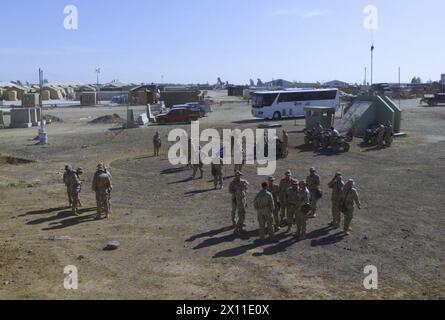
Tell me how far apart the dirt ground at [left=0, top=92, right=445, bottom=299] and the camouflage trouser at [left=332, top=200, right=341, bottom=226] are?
35cm

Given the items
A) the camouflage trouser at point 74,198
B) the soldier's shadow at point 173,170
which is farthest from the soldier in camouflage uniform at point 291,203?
the soldier's shadow at point 173,170

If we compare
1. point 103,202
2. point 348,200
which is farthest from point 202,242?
point 103,202

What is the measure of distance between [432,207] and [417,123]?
26.7 metres

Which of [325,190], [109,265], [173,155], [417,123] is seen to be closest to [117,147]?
[173,155]

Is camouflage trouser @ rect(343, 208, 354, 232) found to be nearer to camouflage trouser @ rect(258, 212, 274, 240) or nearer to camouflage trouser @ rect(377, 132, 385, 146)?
camouflage trouser @ rect(258, 212, 274, 240)

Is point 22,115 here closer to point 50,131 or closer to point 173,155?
point 50,131

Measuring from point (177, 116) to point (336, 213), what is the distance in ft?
99.3

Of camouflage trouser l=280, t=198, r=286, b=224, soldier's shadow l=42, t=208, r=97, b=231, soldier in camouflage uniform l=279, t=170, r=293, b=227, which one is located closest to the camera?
soldier in camouflage uniform l=279, t=170, r=293, b=227

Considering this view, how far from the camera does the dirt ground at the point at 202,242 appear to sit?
9211mm

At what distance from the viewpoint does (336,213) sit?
12961 millimetres

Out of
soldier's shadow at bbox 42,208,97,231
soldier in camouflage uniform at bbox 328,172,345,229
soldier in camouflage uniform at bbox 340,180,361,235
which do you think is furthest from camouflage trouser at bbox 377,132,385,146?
soldier's shadow at bbox 42,208,97,231

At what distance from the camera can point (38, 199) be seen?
1672 centimetres

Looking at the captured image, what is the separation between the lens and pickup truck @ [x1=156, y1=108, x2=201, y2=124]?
41625 mm

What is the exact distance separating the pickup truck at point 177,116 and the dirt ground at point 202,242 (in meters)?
19.1
